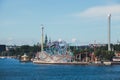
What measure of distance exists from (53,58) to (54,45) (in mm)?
10767

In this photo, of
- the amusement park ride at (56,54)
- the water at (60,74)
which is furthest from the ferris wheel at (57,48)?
the water at (60,74)

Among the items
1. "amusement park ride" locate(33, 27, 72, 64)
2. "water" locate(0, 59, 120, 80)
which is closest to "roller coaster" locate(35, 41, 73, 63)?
"amusement park ride" locate(33, 27, 72, 64)

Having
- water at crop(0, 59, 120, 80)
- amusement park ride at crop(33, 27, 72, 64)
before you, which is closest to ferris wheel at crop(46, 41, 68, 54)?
amusement park ride at crop(33, 27, 72, 64)

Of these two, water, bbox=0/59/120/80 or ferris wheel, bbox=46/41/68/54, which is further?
ferris wheel, bbox=46/41/68/54

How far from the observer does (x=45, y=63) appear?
15875cm

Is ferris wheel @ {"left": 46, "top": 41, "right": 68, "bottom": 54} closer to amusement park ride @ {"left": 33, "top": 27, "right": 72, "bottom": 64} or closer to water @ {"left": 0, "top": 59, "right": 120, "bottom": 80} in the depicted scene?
amusement park ride @ {"left": 33, "top": 27, "right": 72, "bottom": 64}

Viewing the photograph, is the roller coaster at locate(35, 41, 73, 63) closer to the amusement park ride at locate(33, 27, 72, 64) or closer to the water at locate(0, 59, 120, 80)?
the amusement park ride at locate(33, 27, 72, 64)

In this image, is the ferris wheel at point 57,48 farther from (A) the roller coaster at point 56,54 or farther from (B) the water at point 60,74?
(B) the water at point 60,74

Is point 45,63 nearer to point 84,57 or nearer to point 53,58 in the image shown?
point 53,58

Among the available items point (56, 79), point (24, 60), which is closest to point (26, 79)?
point (56, 79)

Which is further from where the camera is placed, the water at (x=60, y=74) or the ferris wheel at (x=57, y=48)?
the ferris wheel at (x=57, y=48)

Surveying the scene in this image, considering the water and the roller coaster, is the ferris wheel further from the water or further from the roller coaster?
the water

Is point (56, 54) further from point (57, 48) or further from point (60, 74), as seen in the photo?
point (60, 74)

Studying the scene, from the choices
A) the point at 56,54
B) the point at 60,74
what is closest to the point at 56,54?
the point at 56,54
